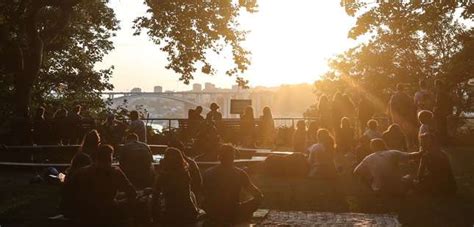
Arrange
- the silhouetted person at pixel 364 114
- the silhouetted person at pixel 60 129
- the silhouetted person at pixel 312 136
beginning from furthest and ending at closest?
the silhouetted person at pixel 60 129 < the silhouetted person at pixel 364 114 < the silhouetted person at pixel 312 136

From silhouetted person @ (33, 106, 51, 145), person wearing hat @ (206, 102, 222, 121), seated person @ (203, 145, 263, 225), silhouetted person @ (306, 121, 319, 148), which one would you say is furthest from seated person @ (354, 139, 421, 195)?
silhouetted person @ (33, 106, 51, 145)

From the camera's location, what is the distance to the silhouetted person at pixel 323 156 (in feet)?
46.2

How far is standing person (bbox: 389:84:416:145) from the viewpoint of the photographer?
18438 mm


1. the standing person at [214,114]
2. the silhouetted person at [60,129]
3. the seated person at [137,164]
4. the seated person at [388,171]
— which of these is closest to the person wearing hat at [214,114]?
the standing person at [214,114]

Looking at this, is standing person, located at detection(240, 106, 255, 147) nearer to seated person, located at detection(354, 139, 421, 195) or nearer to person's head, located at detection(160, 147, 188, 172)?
seated person, located at detection(354, 139, 421, 195)

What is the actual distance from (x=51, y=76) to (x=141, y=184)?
2576cm

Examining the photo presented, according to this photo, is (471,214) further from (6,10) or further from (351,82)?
(351,82)

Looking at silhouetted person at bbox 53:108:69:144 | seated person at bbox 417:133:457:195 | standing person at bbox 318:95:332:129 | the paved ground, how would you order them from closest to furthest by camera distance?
the paved ground → seated person at bbox 417:133:457:195 → standing person at bbox 318:95:332:129 → silhouetted person at bbox 53:108:69:144

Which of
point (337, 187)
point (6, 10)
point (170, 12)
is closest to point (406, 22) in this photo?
point (170, 12)

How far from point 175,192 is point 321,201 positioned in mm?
A: 3825

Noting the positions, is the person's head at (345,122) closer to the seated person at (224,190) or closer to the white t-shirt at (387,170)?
the white t-shirt at (387,170)

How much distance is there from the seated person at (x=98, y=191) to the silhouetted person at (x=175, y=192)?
18.5 inches

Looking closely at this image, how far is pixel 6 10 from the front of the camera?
24.0 metres

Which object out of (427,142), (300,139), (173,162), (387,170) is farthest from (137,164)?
(300,139)
